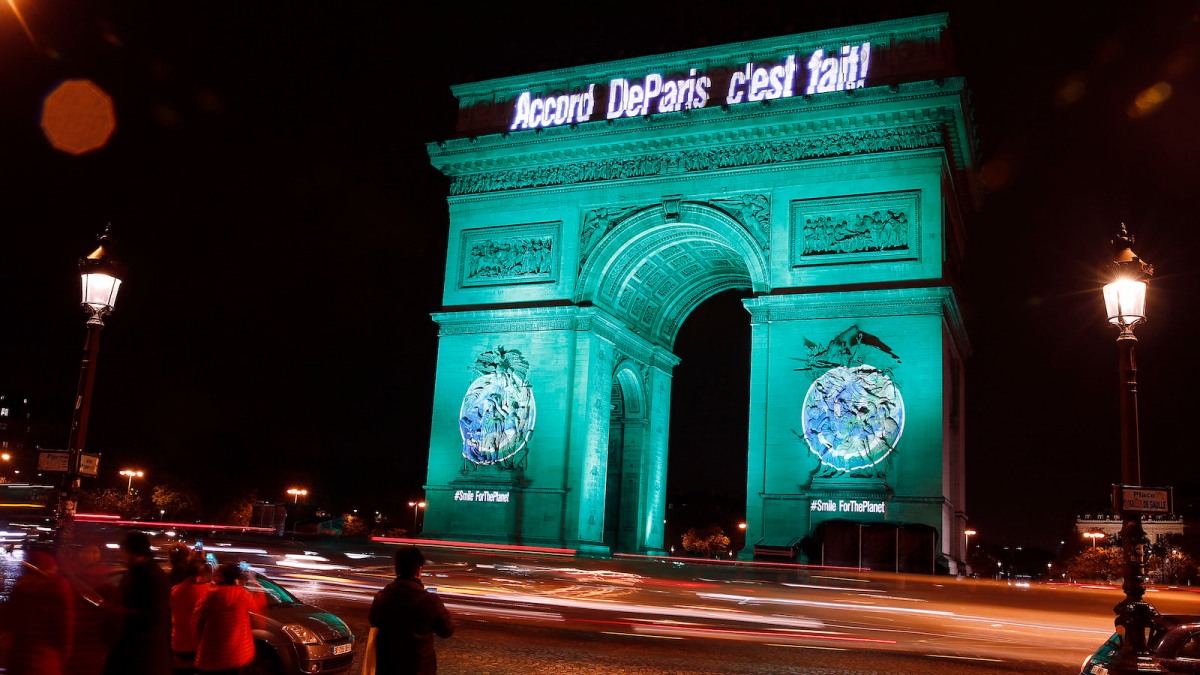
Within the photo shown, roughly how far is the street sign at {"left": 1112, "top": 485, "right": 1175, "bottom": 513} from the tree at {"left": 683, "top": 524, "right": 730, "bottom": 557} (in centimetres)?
8938

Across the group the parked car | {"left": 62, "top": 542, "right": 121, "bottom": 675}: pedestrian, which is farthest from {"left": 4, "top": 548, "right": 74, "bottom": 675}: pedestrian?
the parked car

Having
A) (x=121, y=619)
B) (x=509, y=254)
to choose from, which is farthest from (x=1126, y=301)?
(x=509, y=254)

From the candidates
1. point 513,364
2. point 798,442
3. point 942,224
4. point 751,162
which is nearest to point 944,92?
point 942,224

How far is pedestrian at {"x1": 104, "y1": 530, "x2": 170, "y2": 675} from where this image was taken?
731 centimetres

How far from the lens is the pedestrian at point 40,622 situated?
6691 millimetres

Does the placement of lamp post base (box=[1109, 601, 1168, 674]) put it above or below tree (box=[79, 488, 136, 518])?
above

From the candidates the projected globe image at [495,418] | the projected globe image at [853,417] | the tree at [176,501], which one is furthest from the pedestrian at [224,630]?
the tree at [176,501]

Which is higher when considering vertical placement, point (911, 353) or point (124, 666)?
point (911, 353)

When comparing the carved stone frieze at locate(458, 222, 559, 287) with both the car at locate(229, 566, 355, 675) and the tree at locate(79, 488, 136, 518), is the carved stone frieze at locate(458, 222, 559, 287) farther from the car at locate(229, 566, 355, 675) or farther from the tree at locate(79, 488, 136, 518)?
the tree at locate(79, 488, 136, 518)

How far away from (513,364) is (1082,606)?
71.4 feet

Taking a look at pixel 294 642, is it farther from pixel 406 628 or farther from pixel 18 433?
pixel 18 433

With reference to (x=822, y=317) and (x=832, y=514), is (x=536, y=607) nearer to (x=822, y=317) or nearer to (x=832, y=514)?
(x=832, y=514)

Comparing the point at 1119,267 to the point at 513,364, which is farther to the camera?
the point at 513,364

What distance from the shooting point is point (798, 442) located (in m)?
33.4
